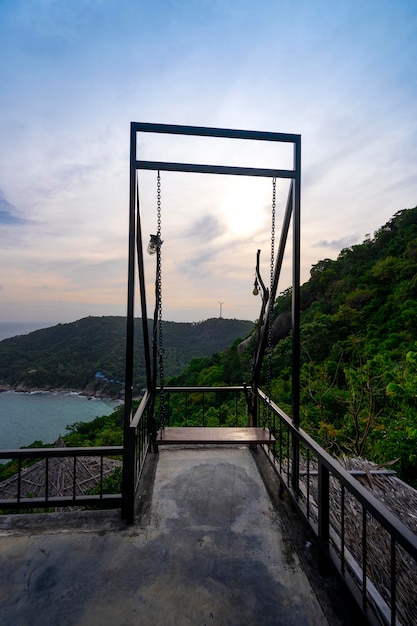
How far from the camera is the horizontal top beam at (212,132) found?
246 centimetres

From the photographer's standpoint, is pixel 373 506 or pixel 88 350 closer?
pixel 373 506

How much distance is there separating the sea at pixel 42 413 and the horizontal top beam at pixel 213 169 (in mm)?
22068

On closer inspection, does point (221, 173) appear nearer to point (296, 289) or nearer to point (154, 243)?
point (154, 243)

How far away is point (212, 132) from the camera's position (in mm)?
2533

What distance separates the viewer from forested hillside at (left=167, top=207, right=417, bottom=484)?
665cm

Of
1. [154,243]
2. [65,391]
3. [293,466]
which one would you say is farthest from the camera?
[65,391]

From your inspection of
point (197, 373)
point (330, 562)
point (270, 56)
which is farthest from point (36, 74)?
point (197, 373)

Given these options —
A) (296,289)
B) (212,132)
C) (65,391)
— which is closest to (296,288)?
(296,289)

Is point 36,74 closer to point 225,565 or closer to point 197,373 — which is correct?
point 225,565

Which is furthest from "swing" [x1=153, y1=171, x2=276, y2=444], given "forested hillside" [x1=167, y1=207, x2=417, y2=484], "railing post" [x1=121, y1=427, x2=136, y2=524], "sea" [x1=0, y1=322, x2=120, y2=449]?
"sea" [x1=0, y1=322, x2=120, y2=449]

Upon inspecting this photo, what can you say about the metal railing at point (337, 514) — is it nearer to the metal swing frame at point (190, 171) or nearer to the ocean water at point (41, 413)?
the metal swing frame at point (190, 171)

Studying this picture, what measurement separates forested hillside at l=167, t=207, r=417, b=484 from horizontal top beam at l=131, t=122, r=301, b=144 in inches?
200

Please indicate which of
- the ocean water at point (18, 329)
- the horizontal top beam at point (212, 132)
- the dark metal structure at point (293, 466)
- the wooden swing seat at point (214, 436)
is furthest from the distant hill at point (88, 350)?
the horizontal top beam at point (212, 132)

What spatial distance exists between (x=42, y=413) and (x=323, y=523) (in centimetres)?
2809
